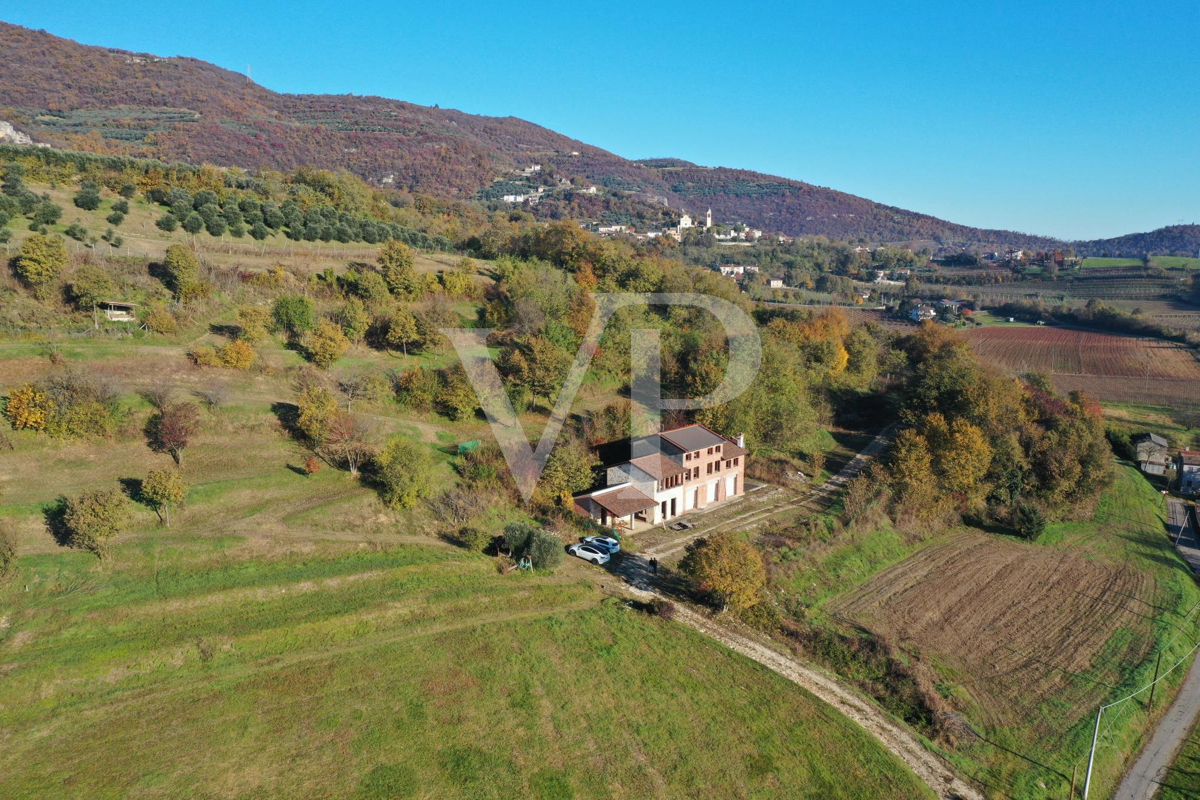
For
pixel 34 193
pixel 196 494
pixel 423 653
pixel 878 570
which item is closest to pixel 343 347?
pixel 196 494

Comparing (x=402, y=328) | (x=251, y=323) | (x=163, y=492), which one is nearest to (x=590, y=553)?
(x=163, y=492)

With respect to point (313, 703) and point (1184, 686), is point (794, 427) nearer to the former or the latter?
point (1184, 686)

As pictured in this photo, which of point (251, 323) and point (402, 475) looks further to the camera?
point (251, 323)

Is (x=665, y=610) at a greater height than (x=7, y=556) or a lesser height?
lesser

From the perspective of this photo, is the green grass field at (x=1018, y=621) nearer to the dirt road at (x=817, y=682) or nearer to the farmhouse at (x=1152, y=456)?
the dirt road at (x=817, y=682)

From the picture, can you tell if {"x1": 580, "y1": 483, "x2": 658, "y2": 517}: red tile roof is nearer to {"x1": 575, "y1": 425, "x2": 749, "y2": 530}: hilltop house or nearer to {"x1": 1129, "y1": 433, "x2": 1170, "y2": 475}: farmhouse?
{"x1": 575, "y1": 425, "x2": 749, "y2": 530}: hilltop house

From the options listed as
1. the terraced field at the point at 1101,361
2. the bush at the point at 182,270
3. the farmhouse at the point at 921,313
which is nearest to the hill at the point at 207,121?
the bush at the point at 182,270

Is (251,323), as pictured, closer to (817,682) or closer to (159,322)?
(159,322)
